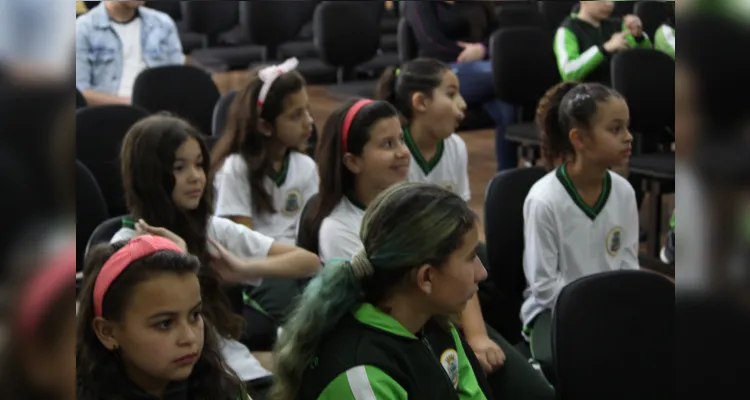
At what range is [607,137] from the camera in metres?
2.20

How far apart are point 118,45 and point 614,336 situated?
283cm

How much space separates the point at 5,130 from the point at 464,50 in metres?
4.46

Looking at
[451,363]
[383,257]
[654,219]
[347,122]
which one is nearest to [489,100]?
[654,219]

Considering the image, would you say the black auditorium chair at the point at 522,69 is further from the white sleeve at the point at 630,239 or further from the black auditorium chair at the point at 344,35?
the white sleeve at the point at 630,239

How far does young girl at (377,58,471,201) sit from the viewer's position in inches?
99.4

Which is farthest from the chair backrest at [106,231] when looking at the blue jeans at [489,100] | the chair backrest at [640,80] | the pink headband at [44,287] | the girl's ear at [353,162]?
the blue jeans at [489,100]

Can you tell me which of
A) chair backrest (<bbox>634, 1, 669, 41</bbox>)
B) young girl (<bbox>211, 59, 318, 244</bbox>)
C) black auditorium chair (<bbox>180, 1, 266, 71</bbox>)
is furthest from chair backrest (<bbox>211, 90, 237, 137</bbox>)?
black auditorium chair (<bbox>180, 1, 266, 71</bbox>)

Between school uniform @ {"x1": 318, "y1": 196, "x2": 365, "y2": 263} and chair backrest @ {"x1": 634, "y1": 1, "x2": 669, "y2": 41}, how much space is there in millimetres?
3088

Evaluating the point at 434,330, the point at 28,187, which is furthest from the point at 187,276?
the point at 28,187

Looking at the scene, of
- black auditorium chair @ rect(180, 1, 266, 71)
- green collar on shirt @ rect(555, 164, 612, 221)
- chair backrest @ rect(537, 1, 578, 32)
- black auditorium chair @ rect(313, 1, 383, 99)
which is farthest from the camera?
black auditorium chair @ rect(180, 1, 266, 71)

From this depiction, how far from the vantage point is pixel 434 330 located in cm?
147

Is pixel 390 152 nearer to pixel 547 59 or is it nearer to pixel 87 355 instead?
pixel 87 355

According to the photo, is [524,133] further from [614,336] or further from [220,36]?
[220,36]

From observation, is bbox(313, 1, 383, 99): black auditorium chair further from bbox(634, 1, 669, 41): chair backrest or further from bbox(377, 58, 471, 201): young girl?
bbox(377, 58, 471, 201): young girl
